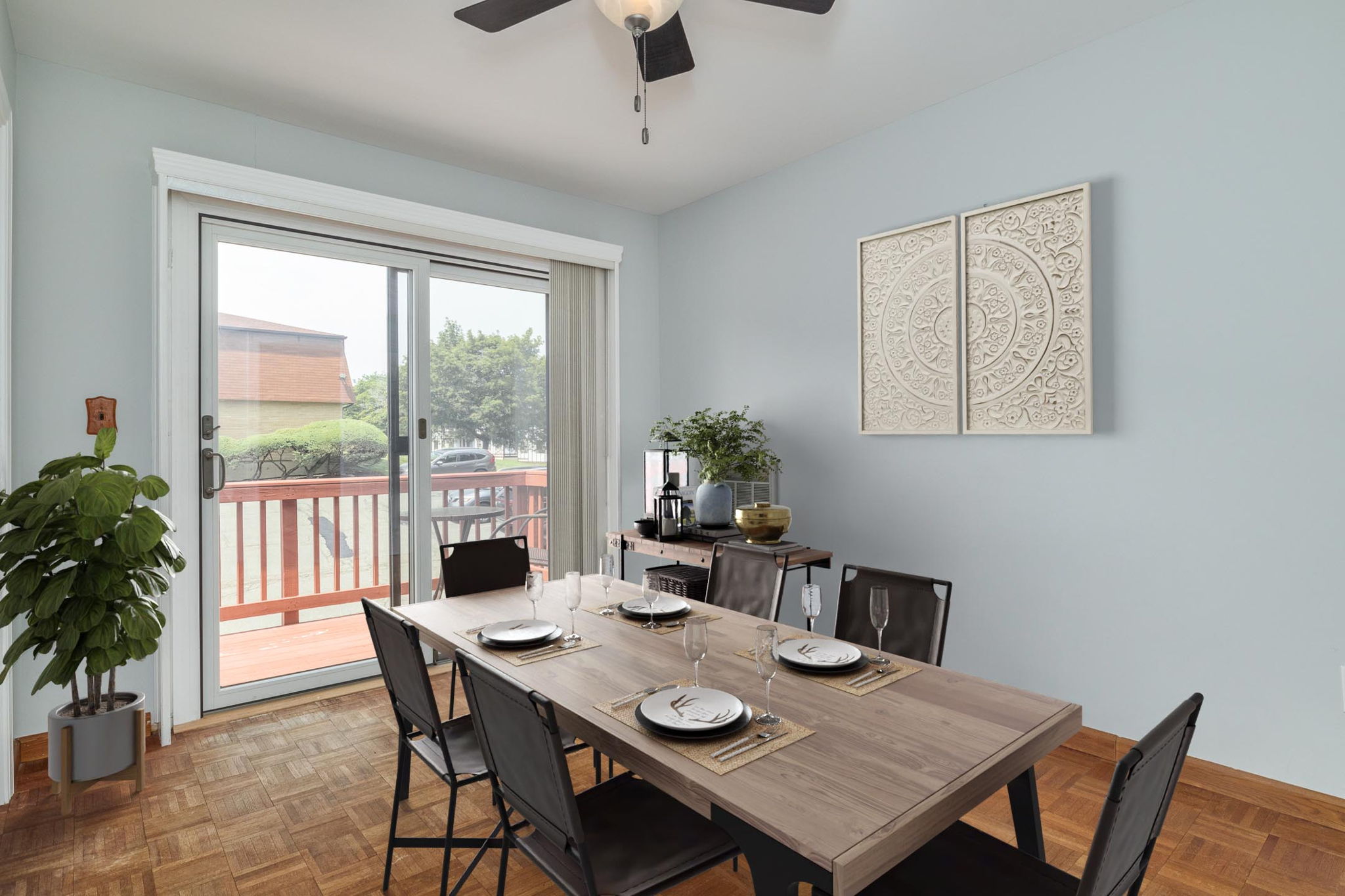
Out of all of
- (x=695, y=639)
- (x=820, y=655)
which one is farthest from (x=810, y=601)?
(x=695, y=639)

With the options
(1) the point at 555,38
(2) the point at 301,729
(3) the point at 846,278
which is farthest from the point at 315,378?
(3) the point at 846,278

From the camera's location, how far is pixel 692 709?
1.49m

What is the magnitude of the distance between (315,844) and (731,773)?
1703 millimetres

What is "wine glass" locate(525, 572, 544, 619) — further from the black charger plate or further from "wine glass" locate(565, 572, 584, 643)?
the black charger plate

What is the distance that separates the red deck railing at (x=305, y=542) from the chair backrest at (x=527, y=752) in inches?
91.9

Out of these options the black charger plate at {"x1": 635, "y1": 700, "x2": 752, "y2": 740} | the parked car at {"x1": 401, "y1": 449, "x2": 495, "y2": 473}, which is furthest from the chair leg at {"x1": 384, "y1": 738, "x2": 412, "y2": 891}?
the parked car at {"x1": 401, "y1": 449, "x2": 495, "y2": 473}

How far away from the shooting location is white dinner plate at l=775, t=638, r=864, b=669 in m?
1.77

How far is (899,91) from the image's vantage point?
3068mm

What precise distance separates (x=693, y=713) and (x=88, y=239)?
316cm

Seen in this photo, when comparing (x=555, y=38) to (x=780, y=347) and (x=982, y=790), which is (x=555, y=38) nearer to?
(x=780, y=347)

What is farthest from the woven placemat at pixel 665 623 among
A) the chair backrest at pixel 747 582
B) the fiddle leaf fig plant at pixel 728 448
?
the fiddle leaf fig plant at pixel 728 448

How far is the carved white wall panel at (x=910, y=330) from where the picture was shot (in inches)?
122

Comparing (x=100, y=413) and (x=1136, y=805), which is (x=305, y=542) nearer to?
(x=100, y=413)

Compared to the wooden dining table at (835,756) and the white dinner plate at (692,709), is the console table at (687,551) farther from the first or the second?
the white dinner plate at (692,709)
